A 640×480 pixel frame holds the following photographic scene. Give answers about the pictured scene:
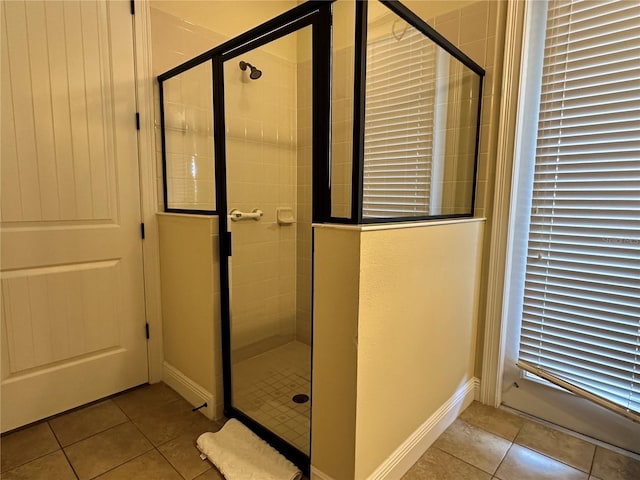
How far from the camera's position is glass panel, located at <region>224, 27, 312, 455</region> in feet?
5.96

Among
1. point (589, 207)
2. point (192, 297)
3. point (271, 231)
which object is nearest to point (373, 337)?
point (192, 297)

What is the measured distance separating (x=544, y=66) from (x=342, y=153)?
50.2 inches

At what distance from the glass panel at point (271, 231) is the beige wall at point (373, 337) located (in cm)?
43

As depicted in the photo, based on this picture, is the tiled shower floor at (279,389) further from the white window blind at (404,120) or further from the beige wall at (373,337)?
the white window blind at (404,120)

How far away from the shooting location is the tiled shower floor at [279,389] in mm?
1635

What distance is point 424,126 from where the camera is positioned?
1689 millimetres

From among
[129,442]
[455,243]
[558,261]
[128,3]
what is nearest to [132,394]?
[129,442]

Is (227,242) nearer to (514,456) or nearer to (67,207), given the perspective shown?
(67,207)

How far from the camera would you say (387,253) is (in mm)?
1211

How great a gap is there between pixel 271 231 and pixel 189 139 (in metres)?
0.80

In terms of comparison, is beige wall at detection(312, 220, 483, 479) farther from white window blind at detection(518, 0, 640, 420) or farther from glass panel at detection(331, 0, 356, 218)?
white window blind at detection(518, 0, 640, 420)

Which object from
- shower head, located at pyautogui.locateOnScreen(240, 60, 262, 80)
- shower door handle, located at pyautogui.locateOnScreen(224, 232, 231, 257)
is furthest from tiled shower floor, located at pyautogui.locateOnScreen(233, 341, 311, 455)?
shower head, located at pyautogui.locateOnScreen(240, 60, 262, 80)

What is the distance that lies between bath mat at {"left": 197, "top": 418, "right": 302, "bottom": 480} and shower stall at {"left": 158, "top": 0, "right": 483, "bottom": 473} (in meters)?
0.05

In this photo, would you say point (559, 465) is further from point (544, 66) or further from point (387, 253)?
point (544, 66)
